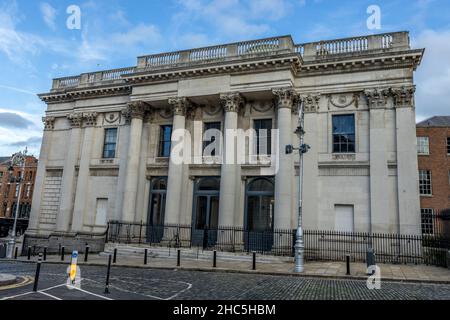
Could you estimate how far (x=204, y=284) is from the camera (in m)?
12.7

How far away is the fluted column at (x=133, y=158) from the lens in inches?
1046

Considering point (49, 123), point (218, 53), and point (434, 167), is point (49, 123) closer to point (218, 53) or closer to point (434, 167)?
point (218, 53)

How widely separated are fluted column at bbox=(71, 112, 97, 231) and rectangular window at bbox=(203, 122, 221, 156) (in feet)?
34.3

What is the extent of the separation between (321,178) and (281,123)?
4267mm

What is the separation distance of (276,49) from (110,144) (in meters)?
15.6

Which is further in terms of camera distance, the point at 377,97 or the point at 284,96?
the point at 284,96

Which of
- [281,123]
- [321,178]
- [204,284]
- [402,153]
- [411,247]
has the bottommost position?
[204,284]

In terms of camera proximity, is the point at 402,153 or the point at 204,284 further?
the point at 402,153

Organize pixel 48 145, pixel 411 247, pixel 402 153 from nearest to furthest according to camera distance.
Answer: pixel 411 247, pixel 402 153, pixel 48 145

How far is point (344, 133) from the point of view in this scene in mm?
23438

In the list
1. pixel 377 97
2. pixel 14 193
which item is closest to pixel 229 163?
pixel 377 97
